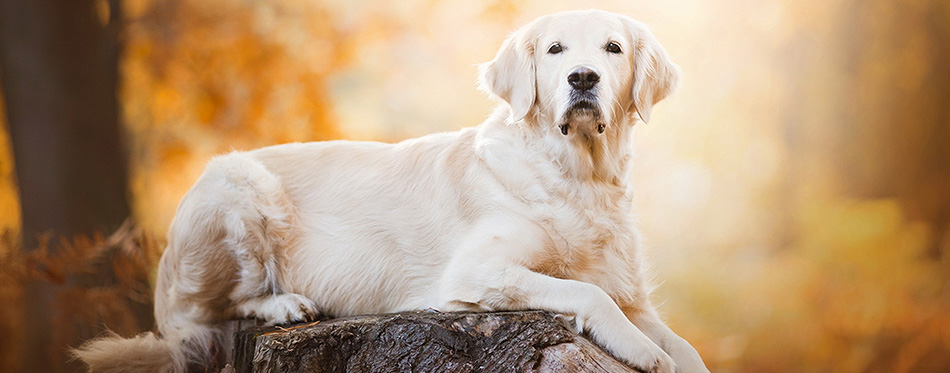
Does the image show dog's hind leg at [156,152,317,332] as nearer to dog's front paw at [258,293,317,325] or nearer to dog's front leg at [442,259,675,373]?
dog's front paw at [258,293,317,325]

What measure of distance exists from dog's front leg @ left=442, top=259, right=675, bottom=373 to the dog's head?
46cm

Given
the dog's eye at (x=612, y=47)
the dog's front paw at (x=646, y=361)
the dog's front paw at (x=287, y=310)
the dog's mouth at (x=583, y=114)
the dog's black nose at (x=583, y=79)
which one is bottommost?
the dog's front paw at (x=287, y=310)

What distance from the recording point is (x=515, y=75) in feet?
6.84

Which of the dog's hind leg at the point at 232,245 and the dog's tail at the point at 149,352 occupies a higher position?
the dog's hind leg at the point at 232,245

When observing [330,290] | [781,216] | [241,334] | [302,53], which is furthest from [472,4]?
[241,334]

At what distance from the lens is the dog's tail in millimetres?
2213

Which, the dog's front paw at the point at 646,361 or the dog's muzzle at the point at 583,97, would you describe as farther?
the dog's muzzle at the point at 583,97

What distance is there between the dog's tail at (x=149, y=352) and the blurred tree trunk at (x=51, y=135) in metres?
2.21

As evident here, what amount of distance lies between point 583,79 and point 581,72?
0.02 metres

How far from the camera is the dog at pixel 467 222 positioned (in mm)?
1916

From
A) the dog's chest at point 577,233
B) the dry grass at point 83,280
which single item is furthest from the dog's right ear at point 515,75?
the dry grass at point 83,280

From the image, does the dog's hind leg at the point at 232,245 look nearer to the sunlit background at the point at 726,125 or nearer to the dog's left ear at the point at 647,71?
the dog's left ear at the point at 647,71

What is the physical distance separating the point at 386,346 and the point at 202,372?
103 centimetres

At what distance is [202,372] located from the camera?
2326 mm
